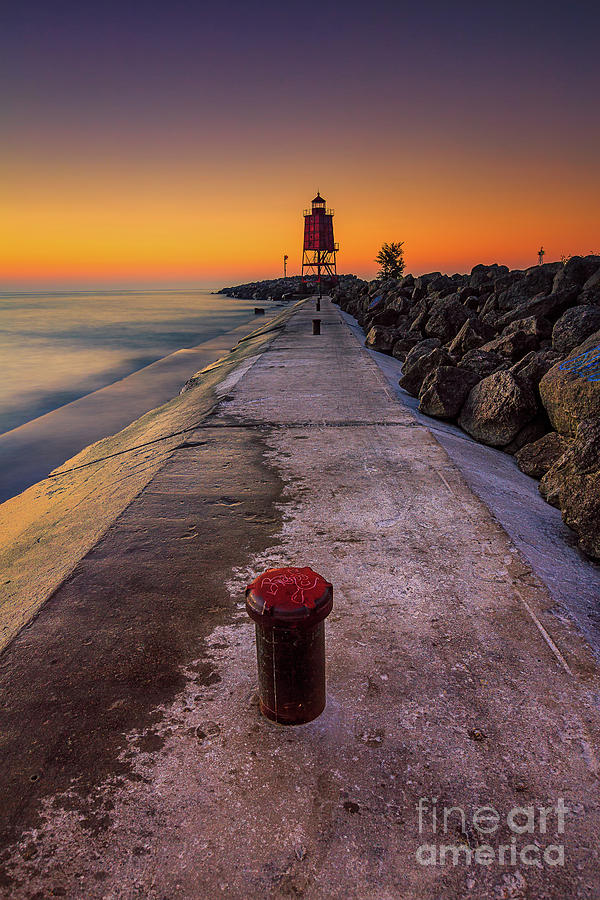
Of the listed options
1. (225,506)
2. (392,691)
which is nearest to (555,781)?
(392,691)

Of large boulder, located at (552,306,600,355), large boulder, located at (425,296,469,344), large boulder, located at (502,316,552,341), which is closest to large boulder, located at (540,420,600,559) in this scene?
large boulder, located at (552,306,600,355)

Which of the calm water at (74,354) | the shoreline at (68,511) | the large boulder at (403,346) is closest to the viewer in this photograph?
the shoreline at (68,511)

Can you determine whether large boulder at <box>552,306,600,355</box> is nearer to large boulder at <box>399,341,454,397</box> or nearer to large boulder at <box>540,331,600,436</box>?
large boulder at <box>399,341,454,397</box>

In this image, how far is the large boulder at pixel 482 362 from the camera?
23.9 feet

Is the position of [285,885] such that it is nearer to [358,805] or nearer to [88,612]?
[358,805]

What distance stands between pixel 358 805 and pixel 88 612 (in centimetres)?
174

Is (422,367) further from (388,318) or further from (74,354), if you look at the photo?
(74,354)

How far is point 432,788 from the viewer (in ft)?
5.95

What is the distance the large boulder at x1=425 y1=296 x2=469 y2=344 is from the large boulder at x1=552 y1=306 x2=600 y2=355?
3.88 meters

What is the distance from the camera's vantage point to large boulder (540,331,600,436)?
4844mm

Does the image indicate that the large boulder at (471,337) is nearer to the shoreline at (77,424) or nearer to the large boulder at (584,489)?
the large boulder at (584,489)

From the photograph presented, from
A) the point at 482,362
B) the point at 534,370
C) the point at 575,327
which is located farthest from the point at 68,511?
the point at 575,327

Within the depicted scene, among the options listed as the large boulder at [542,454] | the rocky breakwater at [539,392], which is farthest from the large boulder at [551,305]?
the large boulder at [542,454]

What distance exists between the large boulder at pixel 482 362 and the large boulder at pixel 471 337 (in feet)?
→ 6.48
